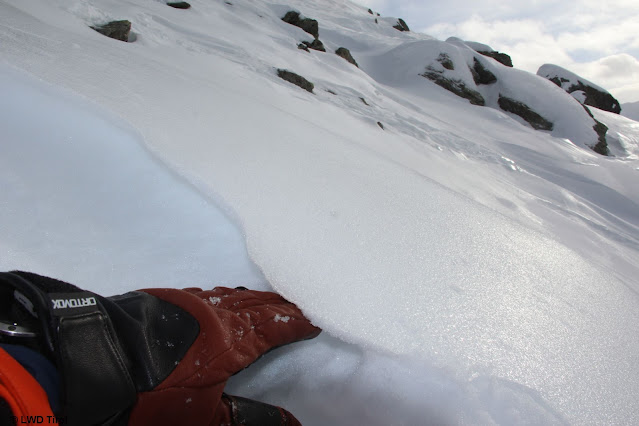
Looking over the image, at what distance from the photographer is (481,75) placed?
9852 millimetres

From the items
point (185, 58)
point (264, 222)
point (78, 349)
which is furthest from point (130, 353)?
point (185, 58)

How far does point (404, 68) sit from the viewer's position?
10062 millimetres

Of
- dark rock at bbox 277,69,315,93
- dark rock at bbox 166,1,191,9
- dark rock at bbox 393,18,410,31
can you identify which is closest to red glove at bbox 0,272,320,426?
dark rock at bbox 277,69,315,93

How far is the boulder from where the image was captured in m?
12.0

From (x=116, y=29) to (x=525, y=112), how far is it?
854cm

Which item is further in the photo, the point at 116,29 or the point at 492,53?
the point at 492,53

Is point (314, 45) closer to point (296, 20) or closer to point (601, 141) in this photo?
point (296, 20)

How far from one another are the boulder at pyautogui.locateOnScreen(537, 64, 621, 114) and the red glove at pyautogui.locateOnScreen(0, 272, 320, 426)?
1456 centimetres

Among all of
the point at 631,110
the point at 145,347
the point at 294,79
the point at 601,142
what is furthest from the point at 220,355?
the point at 631,110

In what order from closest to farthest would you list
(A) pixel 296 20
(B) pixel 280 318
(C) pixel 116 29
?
1. (B) pixel 280 318
2. (C) pixel 116 29
3. (A) pixel 296 20

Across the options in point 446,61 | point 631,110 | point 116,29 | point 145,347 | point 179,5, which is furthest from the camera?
point 631,110

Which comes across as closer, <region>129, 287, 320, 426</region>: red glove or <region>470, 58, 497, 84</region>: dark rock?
<region>129, 287, 320, 426</region>: red glove

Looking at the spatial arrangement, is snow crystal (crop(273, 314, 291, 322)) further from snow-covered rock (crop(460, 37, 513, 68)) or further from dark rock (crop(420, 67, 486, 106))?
snow-covered rock (crop(460, 37, 513, 68))

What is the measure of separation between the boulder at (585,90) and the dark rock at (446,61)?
5.49 metres
